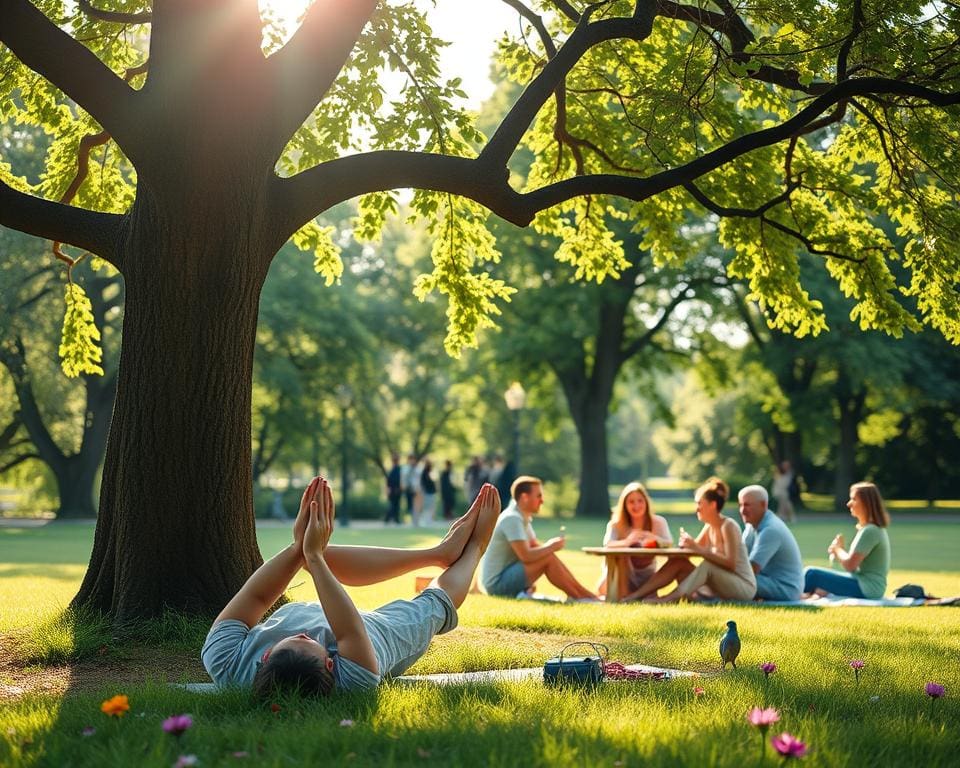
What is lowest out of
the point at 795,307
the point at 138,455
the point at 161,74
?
the point at 138,455

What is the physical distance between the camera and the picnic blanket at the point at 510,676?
629 centimetres

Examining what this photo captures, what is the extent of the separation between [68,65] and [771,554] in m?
8.51

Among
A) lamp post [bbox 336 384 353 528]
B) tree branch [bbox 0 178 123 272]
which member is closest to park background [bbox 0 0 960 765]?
lamp post [bbox 336 384 353 528]

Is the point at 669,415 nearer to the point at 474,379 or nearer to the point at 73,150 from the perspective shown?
the point at 474,379

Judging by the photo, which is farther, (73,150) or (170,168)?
(73,150)

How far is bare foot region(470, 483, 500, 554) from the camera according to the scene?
6871mm

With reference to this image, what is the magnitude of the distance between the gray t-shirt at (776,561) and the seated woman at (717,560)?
0.27 metres

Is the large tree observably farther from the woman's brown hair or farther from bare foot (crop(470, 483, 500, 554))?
the woman's brown hair

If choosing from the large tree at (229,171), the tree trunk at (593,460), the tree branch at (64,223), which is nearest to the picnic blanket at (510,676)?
the large tree at (229,171)

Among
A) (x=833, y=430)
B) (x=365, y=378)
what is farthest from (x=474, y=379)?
(x=833, y=430)

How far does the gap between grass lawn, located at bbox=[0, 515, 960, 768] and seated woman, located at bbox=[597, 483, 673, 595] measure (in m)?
2.61

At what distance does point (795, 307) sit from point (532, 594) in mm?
4229

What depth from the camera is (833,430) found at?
43.7 meters

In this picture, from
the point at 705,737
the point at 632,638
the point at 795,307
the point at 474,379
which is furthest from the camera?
the point at 474,379
